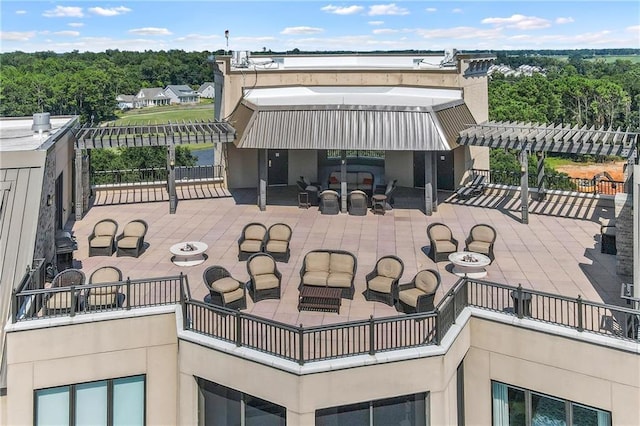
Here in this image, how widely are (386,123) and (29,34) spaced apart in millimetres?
103765

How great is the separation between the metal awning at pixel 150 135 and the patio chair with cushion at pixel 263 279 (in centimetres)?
928

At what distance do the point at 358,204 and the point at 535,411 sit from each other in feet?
34.7

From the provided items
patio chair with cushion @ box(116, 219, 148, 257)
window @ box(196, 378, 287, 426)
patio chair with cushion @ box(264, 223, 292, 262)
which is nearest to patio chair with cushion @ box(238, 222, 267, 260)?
patio chair with cushion @ box(264, 223, 292, 262)

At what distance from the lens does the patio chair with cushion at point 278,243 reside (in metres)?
14.9

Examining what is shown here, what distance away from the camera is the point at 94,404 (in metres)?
10.3

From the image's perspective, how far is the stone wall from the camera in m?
13.0

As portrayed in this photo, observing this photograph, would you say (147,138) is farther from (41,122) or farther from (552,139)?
(552,139)

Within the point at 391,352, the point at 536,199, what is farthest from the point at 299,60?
the point at 391,352

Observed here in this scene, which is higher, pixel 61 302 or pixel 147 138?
pixel 147 138

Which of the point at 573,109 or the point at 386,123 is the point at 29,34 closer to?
the point at 573,109

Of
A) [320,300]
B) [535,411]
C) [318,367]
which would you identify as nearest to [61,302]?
[320,300]

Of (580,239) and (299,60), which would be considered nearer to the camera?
(580,239)

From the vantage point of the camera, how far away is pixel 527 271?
1371cm

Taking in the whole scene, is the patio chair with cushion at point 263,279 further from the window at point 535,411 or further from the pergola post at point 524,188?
the pergola post at point 524,188
